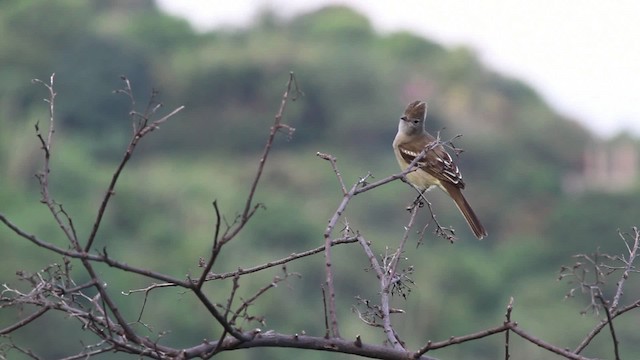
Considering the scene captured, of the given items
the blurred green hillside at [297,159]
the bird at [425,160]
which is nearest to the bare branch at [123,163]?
the bird at [425,160]

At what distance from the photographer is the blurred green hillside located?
48.0 m

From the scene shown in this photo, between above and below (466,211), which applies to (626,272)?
Answer: below

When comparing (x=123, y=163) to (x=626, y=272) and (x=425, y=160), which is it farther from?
(x=425, y=160)

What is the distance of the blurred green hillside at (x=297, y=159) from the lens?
157 ft

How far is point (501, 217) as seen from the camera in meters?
65.8

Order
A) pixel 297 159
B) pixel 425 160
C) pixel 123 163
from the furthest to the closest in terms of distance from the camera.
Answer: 1. pixel 297 159
2. pixel 425 160
3. pixel 123 163

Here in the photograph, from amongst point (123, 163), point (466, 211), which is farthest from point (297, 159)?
point (123, 163)

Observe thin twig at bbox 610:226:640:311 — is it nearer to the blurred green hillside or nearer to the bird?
the bird

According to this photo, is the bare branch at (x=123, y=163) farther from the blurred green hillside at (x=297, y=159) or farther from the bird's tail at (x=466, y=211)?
the blurred green hillside at (x=297, y=159)

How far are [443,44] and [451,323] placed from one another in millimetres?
34826

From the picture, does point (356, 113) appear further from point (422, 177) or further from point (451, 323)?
point (422, 177)

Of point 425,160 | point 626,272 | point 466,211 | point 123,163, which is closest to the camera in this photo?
point 123,163

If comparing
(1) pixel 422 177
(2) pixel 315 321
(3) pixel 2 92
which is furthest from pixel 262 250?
(1) pixel 422 177

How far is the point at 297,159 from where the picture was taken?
65.7m
